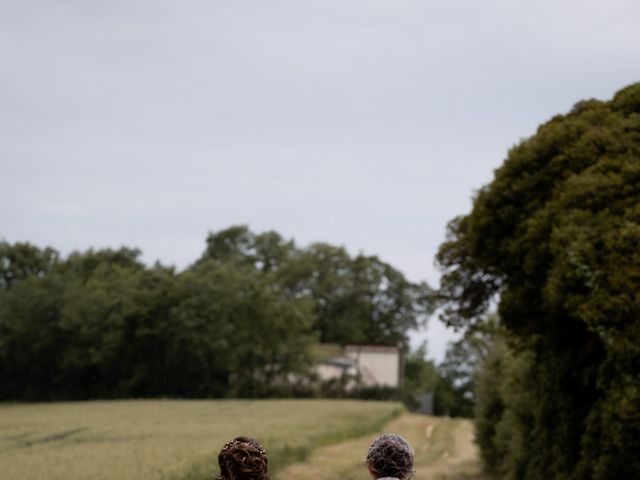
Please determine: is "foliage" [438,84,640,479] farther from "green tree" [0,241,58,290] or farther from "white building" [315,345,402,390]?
"green tree" [0,241,58,290]

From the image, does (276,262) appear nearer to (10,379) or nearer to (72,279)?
(72,279)

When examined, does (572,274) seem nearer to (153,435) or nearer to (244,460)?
(244,460)

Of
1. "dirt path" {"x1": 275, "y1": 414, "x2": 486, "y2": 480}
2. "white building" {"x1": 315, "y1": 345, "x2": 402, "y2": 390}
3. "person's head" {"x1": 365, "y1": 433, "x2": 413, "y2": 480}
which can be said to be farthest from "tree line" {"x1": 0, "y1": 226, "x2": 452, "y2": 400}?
"person's head" {"x1": 365, "y1": 433, "x2": 413, "y2": 480}

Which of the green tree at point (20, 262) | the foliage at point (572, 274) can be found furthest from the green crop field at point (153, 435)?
the green tree at point (20, 262)

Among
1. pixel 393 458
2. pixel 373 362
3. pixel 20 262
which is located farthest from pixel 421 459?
pixel 20 262

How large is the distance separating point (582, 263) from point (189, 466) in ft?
33.2

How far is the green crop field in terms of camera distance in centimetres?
2108

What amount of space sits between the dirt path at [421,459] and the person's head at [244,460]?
17091 mm

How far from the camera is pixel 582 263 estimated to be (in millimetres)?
14945

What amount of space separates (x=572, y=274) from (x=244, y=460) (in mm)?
11250

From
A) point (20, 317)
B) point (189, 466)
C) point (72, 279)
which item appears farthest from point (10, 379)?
point (189, 466)

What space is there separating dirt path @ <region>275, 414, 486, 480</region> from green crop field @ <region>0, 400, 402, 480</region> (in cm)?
66

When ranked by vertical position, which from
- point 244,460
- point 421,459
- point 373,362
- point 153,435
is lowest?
point 421,459

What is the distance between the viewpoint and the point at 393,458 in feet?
15.8
